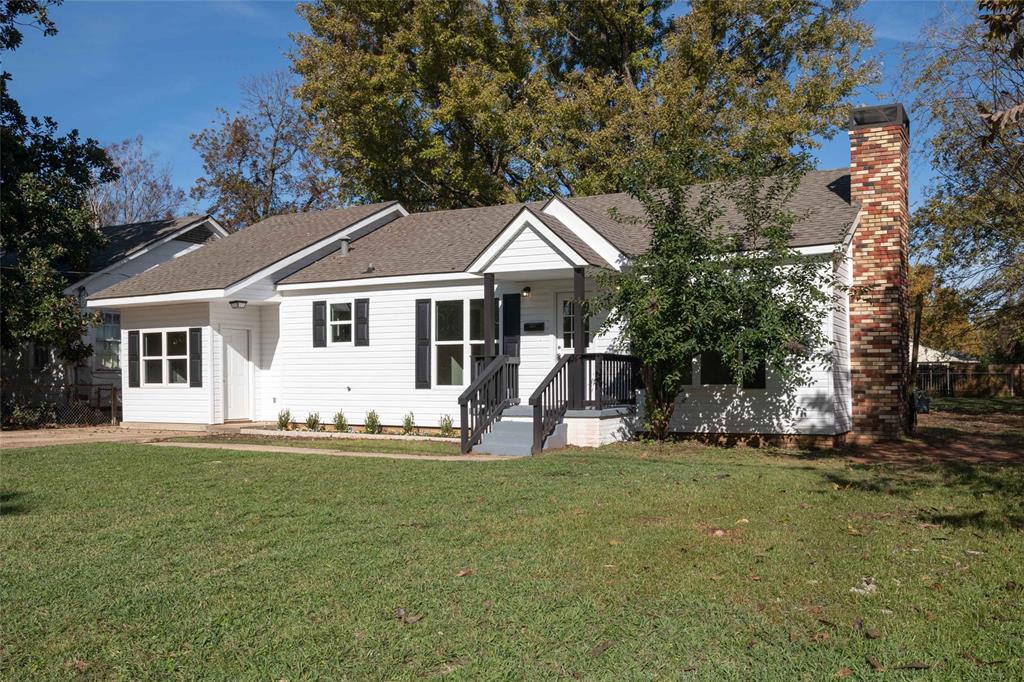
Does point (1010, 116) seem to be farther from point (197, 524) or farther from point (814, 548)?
point (197, 524)

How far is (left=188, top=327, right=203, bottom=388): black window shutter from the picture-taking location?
18828mm

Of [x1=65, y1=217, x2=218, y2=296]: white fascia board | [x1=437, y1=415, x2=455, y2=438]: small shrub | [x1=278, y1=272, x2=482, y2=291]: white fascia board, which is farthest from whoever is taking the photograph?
[x1=65, y1=217, x2=218, y2=296]: white fascia board

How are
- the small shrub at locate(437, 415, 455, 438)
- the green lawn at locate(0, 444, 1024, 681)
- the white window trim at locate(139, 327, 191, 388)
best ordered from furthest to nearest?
the white window trim at locate(139, 327, 191, 388) < the small shrub at locate(437, 415, 455, 438) < the green lawn at locate(0, 444, 1024, 681)

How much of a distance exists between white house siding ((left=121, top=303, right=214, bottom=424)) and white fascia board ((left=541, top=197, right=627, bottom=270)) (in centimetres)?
823

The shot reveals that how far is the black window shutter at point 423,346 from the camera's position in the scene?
Result: 17.1 m

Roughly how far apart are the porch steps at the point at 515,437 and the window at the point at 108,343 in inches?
557

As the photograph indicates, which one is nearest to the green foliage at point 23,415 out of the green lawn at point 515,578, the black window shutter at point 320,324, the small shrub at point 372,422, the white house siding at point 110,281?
the white house siding at point 110,281

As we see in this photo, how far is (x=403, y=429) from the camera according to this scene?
17.2 m

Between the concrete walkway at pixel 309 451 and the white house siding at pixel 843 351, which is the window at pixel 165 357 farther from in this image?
the white house siding at pixel 843 351

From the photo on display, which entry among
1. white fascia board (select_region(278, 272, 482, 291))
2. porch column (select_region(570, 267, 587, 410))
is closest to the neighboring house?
white fascia board (select_region(278, 272, 482, 291))

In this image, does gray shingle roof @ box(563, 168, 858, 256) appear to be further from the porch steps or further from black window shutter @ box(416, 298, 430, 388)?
black window shutter @ box(416, 298, 430, 388)

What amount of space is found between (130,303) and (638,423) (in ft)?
39.3

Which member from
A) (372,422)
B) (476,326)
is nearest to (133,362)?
(372,422)

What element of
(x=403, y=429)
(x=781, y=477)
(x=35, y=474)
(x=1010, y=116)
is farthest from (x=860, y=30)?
(x=35, y=474)
